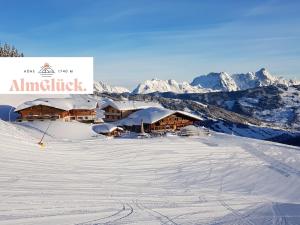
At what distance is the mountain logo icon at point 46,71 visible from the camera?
7988 cm

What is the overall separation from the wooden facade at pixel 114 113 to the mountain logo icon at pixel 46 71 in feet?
49.1

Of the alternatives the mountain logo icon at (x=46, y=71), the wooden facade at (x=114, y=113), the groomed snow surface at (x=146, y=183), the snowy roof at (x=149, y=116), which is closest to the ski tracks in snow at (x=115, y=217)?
the groomed snow surface at (x=146, y=183)

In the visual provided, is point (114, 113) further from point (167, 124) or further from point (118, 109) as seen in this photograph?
point (167, 124)

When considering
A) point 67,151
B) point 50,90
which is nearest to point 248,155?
point 67,151

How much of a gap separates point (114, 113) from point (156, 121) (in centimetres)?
1870

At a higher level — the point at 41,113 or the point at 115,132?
the point at 41,113

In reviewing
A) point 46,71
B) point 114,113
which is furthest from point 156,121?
point 46,71

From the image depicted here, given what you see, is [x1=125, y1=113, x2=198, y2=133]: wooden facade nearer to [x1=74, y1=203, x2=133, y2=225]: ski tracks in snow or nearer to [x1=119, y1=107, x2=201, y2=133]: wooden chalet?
[x1=119, y1=107, x2=201, y2=133]: wooden chalet

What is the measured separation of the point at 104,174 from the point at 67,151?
25.2ft

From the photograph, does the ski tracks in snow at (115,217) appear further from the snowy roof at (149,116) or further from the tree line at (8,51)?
the tree line at (8,51)

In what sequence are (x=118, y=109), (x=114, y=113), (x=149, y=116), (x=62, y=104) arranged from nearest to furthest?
(x=149, y=116) → (x=62, y=104) → (x=118, y=109) → (x=114, y=113)

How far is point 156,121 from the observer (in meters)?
73.0

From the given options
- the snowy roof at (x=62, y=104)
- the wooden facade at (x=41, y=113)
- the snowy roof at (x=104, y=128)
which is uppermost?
the snowy roof at (x=62, y=104)
